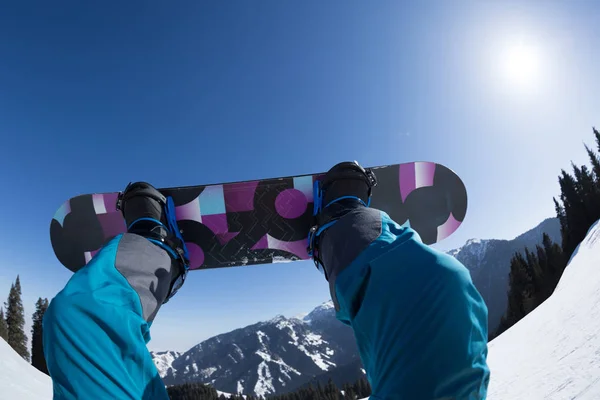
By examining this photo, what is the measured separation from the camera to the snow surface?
102 inches

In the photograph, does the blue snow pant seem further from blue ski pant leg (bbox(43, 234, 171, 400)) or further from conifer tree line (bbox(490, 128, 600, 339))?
conifer tree line (bbox(490, 128, 600, 339))

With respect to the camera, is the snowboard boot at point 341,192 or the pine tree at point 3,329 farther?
the pine tree at point 3,329

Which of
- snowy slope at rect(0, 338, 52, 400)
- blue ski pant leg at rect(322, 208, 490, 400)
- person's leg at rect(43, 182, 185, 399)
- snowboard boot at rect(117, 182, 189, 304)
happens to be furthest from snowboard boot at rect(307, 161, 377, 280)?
snowy slope at rect(0, 338, 52, 400)

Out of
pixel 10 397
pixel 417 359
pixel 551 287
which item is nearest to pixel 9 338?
pixel 10 397

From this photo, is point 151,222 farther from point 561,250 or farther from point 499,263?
point 499,263

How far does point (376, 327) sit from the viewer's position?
1.22 m

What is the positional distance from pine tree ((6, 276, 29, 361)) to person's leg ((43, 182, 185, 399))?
169ft

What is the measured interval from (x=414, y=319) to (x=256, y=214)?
130 inches

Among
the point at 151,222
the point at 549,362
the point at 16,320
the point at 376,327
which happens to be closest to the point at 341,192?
the point at 376,327

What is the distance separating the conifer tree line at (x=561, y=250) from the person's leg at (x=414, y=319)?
37370 mm

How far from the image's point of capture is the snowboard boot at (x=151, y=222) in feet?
7.85

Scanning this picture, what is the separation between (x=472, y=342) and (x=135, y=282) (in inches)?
68.8

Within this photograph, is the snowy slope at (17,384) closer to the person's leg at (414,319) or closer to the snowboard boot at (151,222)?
the snowboard boot at (151,222)

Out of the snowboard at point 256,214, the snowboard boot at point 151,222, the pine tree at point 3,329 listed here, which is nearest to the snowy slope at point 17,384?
the snowboard at point 256,214
